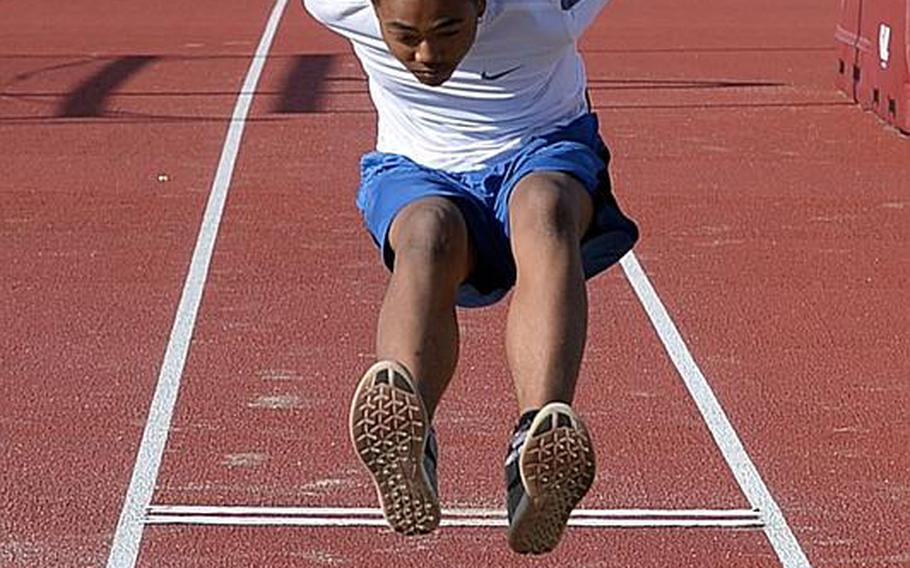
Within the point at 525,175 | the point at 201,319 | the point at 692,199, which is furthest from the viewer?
the point at 692,199

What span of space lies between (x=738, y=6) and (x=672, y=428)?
46.0 feet

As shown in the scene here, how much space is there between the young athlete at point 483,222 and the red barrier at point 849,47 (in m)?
10.9

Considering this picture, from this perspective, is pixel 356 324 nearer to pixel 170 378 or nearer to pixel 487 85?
pixel 170 378

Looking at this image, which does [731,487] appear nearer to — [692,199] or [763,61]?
[692,199]

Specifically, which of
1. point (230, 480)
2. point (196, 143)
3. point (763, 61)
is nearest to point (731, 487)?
point (230, 480)

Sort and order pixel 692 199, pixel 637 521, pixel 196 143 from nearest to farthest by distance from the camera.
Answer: pixel 637 521 → pixel 692 199 → pixel 196 143

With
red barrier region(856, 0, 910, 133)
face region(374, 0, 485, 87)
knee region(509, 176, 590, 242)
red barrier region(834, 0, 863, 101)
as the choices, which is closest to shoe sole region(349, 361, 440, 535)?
knee region(509, 176, 590, 242)

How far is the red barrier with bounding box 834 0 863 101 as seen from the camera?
625 inches

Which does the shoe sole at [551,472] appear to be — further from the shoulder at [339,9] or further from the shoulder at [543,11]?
the shoulder at [339,9]

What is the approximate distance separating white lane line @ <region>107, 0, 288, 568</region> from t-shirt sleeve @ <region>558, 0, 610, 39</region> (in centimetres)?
275

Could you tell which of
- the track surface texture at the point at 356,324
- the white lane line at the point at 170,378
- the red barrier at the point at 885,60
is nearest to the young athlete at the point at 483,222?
the track surface texture at the point at 356,324

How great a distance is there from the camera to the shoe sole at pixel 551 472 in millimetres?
4574

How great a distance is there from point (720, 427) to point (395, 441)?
157 inches

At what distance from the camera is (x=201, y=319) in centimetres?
995
